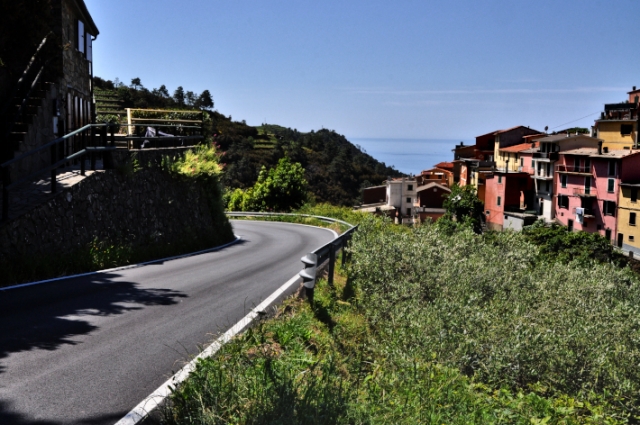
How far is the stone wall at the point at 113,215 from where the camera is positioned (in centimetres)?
1243

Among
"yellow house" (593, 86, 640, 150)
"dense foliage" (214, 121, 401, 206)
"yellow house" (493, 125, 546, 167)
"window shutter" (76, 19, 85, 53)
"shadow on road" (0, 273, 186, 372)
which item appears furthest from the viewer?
"yellow house" (493, 125, 546, 167)

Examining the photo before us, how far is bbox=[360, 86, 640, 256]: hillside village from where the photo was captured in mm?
72750

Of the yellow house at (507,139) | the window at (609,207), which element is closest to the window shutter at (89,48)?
the window at (609,207)

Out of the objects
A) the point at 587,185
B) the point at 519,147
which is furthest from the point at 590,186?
the point at 519,147

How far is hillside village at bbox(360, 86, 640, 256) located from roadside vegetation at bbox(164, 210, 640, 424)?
160ft

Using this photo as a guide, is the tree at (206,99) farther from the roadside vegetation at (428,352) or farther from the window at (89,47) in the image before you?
the roadside vegetation at (428,352)

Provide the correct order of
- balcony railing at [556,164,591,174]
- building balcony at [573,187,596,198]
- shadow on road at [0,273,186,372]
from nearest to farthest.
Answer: shadow on road at [0,273,186,372]
building balcony at [573,187,596,198]
balcony railing at [556,164,591,174]

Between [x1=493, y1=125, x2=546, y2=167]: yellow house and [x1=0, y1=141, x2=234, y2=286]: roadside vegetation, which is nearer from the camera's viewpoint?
[x1=0, y1=141, x2=234, y2=286]: roadside vegetation

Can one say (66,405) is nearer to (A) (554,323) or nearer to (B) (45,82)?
(A) (554,323)

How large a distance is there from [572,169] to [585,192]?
14.3 feet

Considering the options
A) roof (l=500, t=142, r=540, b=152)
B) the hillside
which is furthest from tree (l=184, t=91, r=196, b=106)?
roof (l=500, t=142, r=540, b=152)

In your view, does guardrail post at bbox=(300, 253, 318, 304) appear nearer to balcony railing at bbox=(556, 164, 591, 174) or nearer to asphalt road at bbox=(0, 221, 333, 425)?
asphalt road at bbox=(0, 221, 333, 425)

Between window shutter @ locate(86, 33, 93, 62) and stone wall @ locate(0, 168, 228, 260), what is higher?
window shutter @ locate(86, 33, 93, 62)

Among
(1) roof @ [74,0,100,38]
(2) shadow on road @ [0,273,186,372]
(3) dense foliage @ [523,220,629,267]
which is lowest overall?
(3) dense foliage @ [523,220,629,267]
